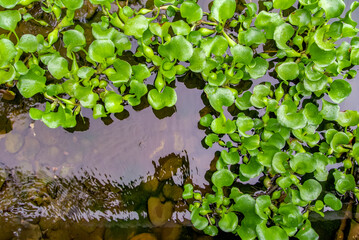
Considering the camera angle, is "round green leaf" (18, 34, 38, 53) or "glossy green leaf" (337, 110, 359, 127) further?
"glossy green leaf" (337, 110, 359, 127)

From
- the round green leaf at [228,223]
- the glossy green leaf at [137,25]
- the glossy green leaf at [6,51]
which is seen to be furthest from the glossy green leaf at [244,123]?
the glossy green leaf at [6,51]

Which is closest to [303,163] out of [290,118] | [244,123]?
[290,118]

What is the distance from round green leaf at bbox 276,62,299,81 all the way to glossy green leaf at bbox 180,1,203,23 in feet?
1.88

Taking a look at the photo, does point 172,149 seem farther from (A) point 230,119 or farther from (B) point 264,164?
(B) point 264,164

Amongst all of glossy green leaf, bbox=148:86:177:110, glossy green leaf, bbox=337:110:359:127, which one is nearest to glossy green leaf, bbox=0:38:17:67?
glossy green leaf, bbox=148:86:177:110

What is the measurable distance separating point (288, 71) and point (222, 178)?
2.48ft

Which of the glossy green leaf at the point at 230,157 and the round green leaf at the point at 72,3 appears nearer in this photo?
the round green leaf at the point at 72,3

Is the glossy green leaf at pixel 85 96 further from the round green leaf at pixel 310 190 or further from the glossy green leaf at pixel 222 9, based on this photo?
the round green leaf at pixel 310 190

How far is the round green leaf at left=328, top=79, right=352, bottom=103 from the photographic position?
5.84ft

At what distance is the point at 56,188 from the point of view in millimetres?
1955

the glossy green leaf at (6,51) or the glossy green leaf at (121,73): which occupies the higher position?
the glossy green leaf at (6,51)

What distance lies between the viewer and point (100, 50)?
1.73m

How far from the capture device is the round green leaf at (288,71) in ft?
5.95

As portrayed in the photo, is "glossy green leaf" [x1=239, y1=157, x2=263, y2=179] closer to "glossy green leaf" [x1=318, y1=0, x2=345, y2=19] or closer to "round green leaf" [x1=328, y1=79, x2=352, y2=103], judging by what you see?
"round green leaf" [x1=328, y1=79, x2=352, y2=103]
